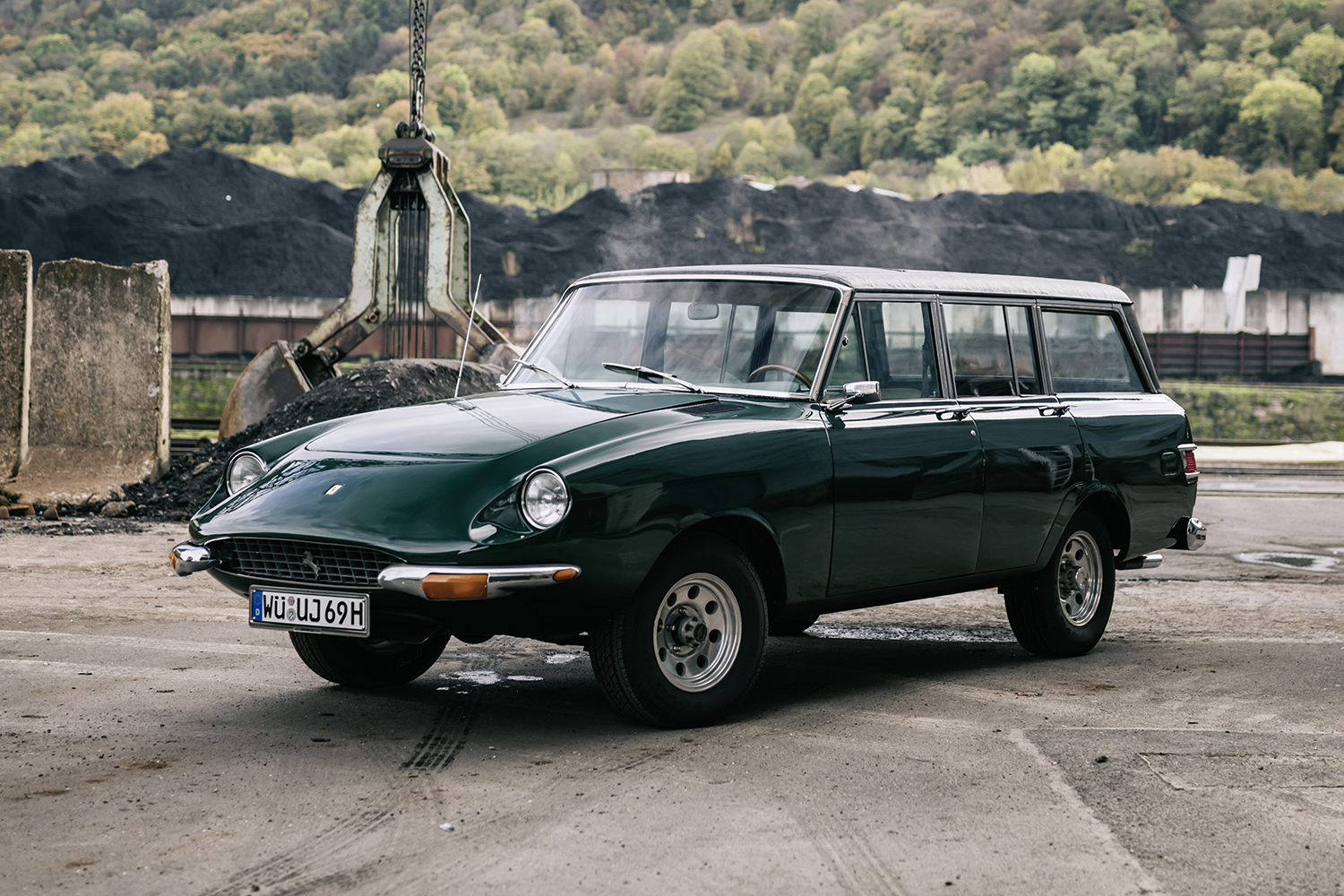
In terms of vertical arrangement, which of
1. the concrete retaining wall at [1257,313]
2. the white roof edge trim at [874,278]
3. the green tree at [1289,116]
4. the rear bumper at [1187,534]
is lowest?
the rear bumper at [1187,534]

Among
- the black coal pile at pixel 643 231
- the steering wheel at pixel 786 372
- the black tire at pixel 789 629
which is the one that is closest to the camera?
the steering wheel at pixel 786 372

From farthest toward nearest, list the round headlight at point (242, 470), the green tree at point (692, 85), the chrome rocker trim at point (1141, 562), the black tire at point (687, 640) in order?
the green tree at point (692, 85) → the chrome rocker trim at point (1141, 562) → the round headlight at point (242, 470) → the black tire at point (687, 640)

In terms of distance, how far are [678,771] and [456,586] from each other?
979 millimetres

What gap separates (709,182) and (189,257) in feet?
75.2

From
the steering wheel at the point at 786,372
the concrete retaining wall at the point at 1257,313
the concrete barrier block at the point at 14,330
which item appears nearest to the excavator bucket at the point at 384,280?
the concrete barrier block at the point at 14,330

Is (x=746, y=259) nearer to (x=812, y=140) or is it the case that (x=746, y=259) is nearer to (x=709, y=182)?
(x=709, y=182)

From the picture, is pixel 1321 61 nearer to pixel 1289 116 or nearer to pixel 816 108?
pixel 1289 116

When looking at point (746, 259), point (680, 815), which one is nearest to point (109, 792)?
point (680, 815)

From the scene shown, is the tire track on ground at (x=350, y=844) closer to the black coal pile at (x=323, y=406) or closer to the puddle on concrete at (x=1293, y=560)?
the puddle on concrete at (x=1293, y=560)

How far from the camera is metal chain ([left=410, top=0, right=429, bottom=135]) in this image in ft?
64.0

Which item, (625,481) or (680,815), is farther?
(625,481)

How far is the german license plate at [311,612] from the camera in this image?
16.3ft

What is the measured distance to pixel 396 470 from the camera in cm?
522

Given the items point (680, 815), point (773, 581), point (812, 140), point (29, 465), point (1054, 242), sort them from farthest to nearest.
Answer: point (812, 140)
point (1054, 242)
point (29, 465)
point (773, 581)
point (680, 815)
